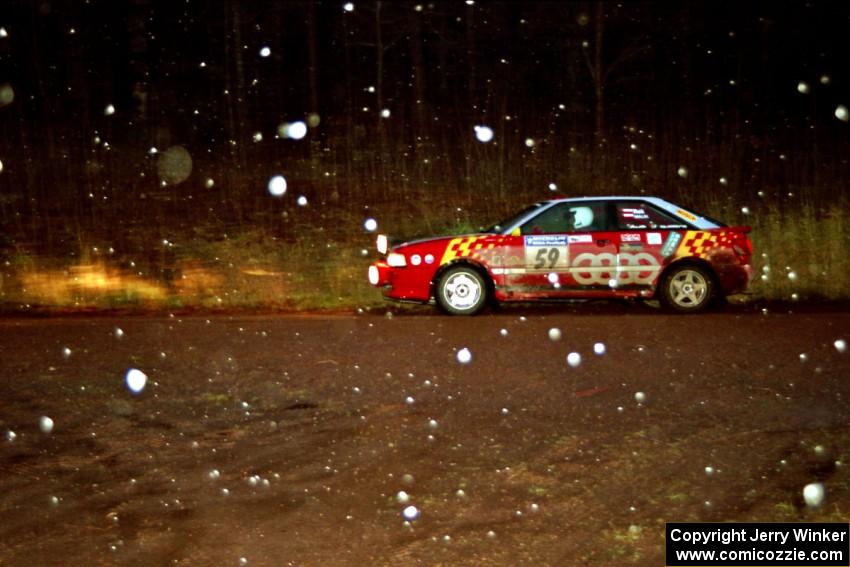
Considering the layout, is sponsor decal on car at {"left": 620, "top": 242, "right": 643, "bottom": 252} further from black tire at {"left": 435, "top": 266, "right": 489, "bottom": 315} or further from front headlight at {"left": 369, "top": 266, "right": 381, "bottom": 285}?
front headlight at {"left": 369, "top": 266, "right": 381, "bottom": 285}

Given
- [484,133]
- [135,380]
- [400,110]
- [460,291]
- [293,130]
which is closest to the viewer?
[135,380]

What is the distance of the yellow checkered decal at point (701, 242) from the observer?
11.9 meters

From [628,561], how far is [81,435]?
383 cm

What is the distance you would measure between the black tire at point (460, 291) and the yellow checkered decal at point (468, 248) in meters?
0.15

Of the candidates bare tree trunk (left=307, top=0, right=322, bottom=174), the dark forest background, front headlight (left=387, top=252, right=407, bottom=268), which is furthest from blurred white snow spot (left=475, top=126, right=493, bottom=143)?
front headlight (left=387, top=252, right=407, bottom=268)

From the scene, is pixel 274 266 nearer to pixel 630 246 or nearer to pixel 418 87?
pixel 630 246

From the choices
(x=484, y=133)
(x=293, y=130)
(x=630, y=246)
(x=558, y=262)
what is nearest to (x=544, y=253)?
(x=558, y=262)

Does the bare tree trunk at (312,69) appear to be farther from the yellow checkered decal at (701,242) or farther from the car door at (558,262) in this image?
the yellow checkered decal at (701,242)

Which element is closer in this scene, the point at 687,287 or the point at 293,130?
the point at 687,287

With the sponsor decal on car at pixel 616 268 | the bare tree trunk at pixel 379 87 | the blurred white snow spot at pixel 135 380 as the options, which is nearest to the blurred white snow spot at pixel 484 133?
the bare tree trunk at pixel 379 87

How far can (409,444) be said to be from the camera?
616 centimetres

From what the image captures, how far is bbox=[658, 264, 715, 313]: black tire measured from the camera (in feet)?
39.4

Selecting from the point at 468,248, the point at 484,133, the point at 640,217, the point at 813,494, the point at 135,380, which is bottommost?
the point at 813,494

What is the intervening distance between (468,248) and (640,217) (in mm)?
2181
